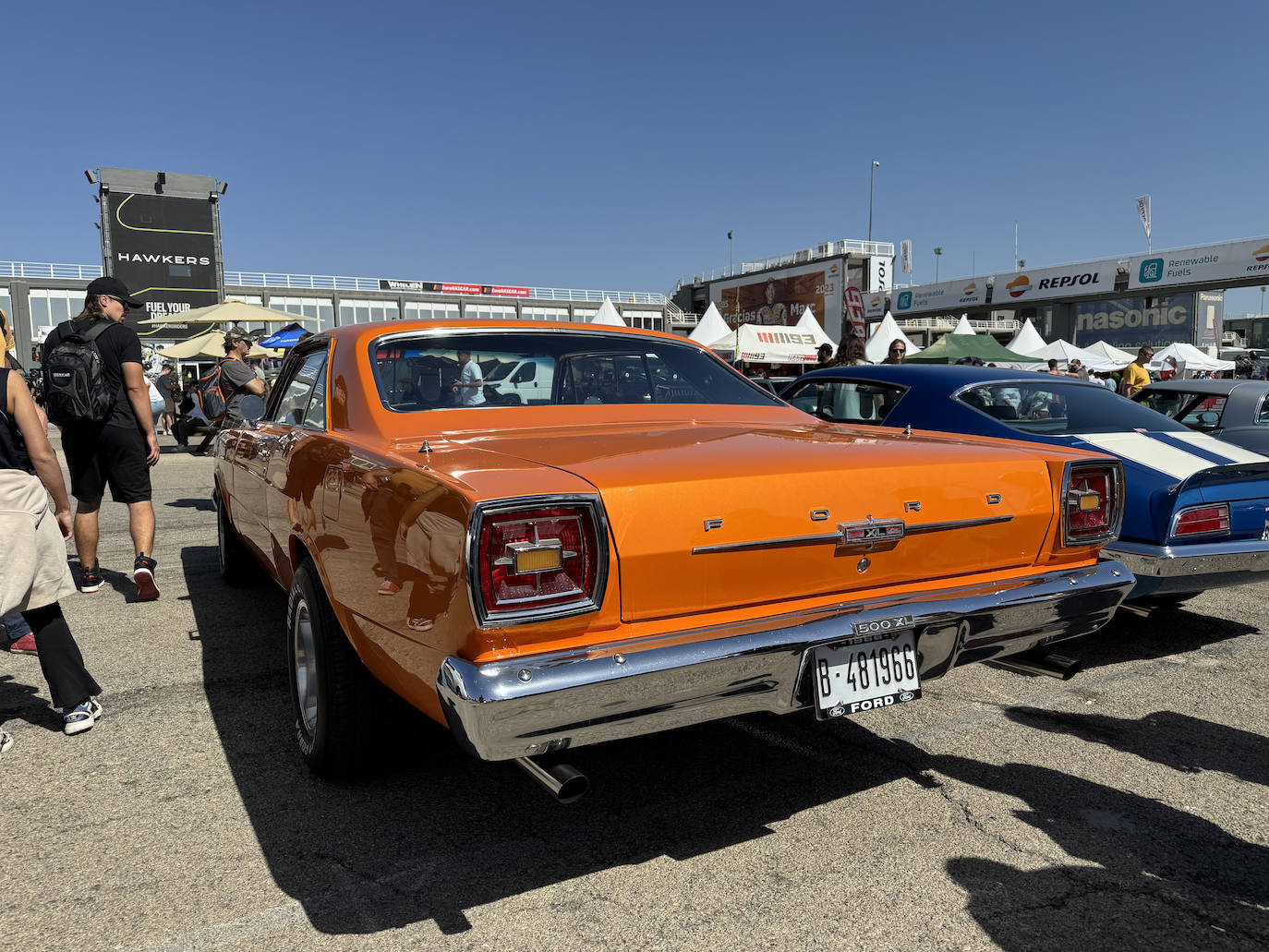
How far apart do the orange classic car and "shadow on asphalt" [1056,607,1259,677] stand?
5.64 feet

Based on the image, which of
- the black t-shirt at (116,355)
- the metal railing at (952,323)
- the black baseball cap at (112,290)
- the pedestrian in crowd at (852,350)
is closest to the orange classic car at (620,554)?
the black t-shirt at (116,355)

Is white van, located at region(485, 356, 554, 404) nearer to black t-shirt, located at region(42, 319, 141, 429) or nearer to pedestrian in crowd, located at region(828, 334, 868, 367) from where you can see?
black t-shirt, located at region(42, 319, 141, 429)

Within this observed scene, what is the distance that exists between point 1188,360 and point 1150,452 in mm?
27067

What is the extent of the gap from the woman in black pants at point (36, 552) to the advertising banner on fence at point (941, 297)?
40914 millimetres

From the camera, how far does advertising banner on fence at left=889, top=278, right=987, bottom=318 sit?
1564 inches

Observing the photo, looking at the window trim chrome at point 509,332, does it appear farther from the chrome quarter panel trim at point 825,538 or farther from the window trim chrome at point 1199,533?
the window trim chrome at point 1199,533

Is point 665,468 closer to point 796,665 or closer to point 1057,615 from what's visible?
point 796,665

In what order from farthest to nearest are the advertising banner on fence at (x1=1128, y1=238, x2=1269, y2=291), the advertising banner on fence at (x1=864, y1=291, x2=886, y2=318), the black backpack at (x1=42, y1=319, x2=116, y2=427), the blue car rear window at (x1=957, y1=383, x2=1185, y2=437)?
the advertising banner on fence at (x1=864, y1=291, x2=886, y2=318) → the advertising banner on fence at (x1=1128, y1=238, x2=1269, y2=291) → the blue car rear window at (x1=957, y1=383, x2=1185, y2=437) → the black backpack at (x1=42, y1=319, x2=116, y2=427)

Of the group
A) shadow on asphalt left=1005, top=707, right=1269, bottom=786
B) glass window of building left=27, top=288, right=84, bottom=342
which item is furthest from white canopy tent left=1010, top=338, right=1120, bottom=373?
glass window of building left=27, top=288, right=84, bottom=342

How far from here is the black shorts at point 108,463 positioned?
494 centimetres

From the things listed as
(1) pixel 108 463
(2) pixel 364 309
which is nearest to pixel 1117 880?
(1) pixel 108 463

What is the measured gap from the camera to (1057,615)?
2570 millimetres

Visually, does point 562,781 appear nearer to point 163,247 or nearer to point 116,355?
point 116,355

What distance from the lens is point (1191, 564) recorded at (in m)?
3.80
